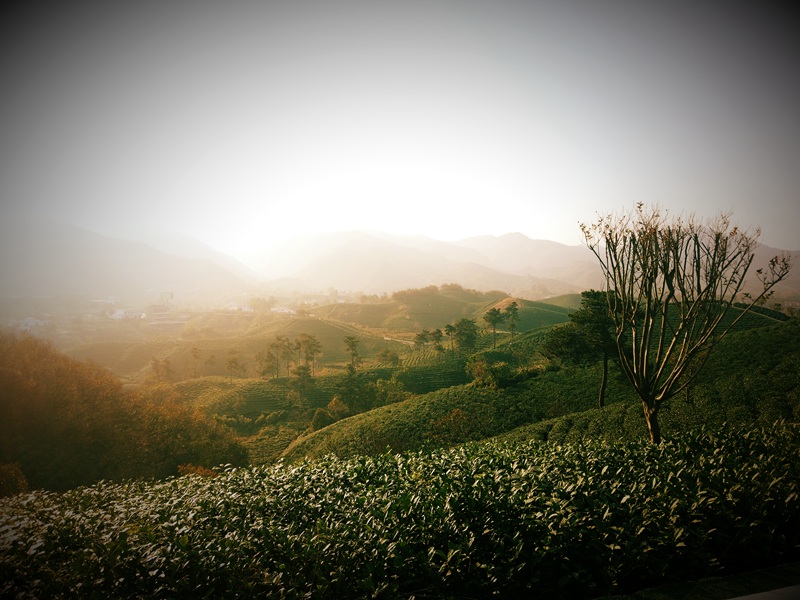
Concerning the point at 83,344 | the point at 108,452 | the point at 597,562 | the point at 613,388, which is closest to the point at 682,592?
the point at 597,562

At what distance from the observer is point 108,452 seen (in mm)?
24172

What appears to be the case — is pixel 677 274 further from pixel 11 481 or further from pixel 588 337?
pixel 11 481

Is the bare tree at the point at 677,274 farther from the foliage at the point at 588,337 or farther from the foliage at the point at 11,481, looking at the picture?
the foliage at the point at 11,481

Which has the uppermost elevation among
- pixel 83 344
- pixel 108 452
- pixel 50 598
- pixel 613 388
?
pixel 50 598

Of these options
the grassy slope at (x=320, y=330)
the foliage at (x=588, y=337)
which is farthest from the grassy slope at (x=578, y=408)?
the grassy slope at (x=320, y=330)

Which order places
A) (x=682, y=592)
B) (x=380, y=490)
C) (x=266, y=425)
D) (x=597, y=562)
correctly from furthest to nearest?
(x=266, y=425) < (x=380, y=490) < (x=597, y=562) < (x=682, y=592)

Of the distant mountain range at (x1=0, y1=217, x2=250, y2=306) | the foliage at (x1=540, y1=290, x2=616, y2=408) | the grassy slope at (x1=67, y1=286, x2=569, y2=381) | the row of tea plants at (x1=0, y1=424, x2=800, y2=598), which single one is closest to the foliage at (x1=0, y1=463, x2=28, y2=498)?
the row of tea plants at (x1=0, y1=424, x2=800, y2=598)

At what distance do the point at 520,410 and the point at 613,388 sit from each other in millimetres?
6922

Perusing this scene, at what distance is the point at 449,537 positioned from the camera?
12.9 ft

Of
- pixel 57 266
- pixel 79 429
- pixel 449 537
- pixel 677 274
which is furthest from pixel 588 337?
pixel 57 266

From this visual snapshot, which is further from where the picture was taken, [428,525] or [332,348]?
[332,348]

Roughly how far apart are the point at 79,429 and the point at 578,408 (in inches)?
1403

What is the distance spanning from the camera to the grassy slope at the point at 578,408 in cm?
1470

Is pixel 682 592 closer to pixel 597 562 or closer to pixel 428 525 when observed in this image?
pixel 597 562
